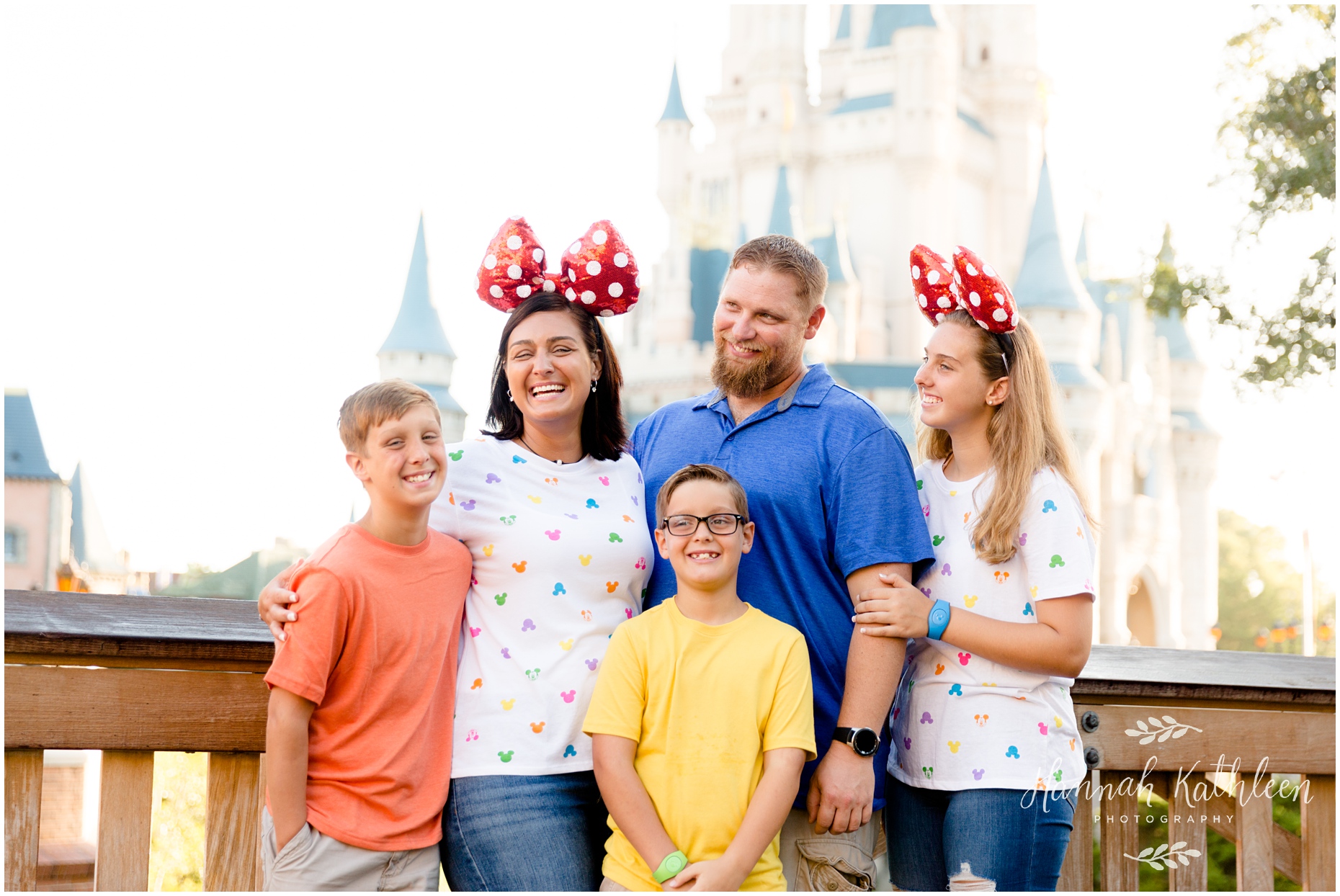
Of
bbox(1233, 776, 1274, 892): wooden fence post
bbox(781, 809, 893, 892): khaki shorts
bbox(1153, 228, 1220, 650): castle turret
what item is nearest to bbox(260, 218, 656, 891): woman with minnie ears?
bbox(781, 809, 893, 892): khaki shorts

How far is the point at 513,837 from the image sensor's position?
2320 mm

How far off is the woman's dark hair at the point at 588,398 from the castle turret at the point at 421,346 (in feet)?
→ 140

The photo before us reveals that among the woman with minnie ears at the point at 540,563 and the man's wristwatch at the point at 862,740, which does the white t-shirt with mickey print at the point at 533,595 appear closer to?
the woman with minnie ears at the point at 540,563

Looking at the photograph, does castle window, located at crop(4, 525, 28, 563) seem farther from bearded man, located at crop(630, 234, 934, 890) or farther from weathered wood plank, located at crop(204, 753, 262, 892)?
bearded man, located at crop(630, 234, 934, 890)

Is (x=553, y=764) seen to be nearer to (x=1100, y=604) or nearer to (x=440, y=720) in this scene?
(x=440, y=720)

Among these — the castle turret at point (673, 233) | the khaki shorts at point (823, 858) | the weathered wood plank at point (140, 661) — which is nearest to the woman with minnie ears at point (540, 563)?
the weathered wood plank at point (140, 661)

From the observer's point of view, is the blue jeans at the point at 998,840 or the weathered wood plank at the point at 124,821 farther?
the blue jeans at the point at 998,840

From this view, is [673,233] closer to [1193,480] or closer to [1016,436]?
[1193,480]

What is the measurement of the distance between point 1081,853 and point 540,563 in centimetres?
133

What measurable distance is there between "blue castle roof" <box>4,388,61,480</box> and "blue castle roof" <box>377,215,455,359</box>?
38.1ft

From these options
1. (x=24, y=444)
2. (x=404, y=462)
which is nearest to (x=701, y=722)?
(x=404, y=462)

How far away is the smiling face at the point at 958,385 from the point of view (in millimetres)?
2662

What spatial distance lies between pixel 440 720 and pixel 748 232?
46.7m

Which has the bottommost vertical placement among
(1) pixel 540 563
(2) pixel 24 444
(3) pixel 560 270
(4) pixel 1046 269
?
(1) pixel 540 563
